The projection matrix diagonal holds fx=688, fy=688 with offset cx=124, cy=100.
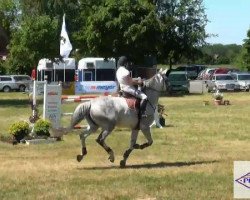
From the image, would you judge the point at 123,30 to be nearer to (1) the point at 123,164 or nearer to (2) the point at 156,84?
(2) the point at 156,84

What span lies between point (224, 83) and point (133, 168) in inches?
1761

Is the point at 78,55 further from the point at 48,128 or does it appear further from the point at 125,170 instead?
the point at 125,170

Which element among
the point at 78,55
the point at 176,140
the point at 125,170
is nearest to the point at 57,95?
the point at 176,140

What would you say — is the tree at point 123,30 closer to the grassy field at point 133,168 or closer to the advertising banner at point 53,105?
the grassy field at point 133,168

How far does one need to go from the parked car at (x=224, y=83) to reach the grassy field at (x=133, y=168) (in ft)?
115

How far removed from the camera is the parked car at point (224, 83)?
57594 mm

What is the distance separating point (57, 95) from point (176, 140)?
405 centimetres

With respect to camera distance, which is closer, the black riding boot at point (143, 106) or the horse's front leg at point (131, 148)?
the horse's front leg at point (131, 148)

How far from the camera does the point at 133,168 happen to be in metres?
13.9

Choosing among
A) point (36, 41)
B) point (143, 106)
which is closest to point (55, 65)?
point (36, 41)

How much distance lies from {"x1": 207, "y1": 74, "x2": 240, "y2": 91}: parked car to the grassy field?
115ft

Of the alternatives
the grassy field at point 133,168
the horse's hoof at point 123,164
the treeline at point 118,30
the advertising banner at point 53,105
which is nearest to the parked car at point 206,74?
the treeline at point 118,30

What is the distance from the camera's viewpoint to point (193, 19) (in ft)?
213

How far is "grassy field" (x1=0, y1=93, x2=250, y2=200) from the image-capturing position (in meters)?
10.9
